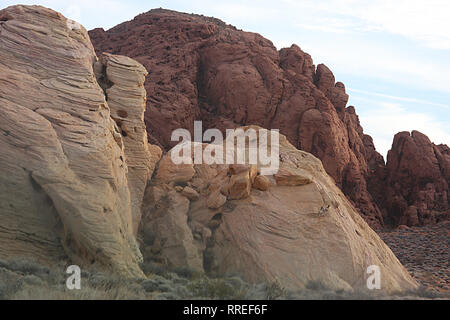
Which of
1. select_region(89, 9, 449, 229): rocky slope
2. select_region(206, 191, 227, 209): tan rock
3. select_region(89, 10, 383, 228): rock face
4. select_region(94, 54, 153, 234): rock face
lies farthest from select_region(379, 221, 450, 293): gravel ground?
select_region(94, 54, 153, 234): rock face

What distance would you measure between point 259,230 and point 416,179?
32.2 meters

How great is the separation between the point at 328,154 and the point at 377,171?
8.36 metres

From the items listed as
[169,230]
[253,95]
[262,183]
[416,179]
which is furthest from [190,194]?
[416,179]

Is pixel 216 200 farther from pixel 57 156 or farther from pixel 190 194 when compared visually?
pixel 57 156

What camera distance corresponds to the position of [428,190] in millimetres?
36562

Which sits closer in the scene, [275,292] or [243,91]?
[275,292]

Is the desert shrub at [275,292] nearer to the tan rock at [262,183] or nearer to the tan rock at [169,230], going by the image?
the tan rock at [169,230]

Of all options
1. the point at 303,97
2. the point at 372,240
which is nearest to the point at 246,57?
the point at 303,97

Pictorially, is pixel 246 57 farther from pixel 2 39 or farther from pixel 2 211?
pixel 2 211

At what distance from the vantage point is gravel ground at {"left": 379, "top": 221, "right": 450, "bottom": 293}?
16828mm

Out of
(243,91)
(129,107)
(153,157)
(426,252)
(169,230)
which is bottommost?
(426,252)

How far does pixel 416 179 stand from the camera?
1501 inches

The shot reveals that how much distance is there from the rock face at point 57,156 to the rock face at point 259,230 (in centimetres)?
100
